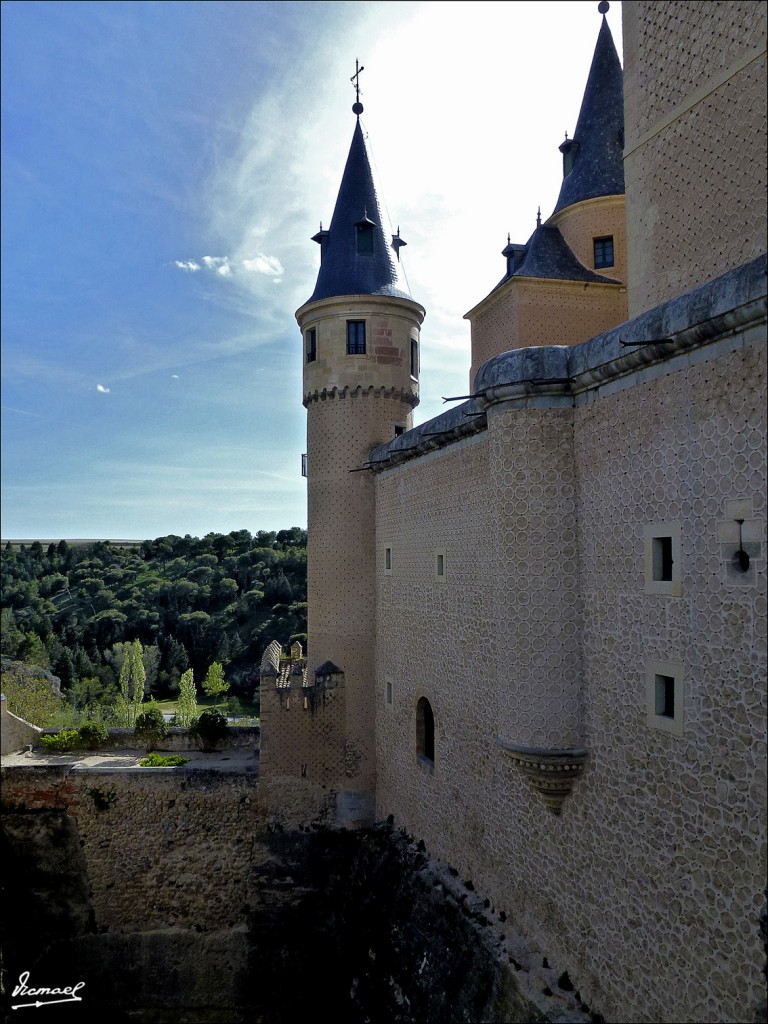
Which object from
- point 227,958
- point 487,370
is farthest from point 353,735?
point 487,370

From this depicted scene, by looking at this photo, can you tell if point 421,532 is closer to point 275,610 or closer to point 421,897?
point 421,897

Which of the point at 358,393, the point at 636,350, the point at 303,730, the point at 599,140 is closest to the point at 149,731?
the point at 303,730

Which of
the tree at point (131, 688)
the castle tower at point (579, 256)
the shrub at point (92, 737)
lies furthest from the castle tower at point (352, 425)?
the tree at point (131, 688)

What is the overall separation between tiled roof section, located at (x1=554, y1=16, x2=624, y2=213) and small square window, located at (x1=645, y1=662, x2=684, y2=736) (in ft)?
33.1

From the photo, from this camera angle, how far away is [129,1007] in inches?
547

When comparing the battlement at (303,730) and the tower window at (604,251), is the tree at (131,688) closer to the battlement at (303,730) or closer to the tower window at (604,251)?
the battlement at (303,730)

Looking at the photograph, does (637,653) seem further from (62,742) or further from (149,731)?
(62,742)

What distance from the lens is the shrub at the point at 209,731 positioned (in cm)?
1727

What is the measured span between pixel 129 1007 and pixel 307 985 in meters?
3.45

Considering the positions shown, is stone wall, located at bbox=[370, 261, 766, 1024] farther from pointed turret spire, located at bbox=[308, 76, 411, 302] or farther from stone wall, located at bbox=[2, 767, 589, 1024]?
pointed turret spire, located at bbox=[308, 76, 411, 302]

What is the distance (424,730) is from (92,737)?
9.82 metres

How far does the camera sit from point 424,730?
12133 millimetres

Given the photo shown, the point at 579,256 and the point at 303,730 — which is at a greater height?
the point at 579,256

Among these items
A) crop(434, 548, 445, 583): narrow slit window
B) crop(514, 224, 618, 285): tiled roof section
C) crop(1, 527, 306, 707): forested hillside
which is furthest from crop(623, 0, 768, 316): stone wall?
crop(1, 527, 306, 707): forested hillside
